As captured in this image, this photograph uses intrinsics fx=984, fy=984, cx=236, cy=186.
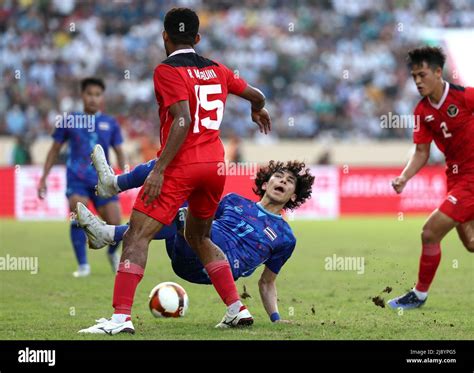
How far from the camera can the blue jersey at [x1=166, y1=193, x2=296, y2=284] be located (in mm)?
7977

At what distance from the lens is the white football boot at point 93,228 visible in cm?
748

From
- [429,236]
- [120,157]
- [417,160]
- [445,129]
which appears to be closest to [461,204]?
[429,236]

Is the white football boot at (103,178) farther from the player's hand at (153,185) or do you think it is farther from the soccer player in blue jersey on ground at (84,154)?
the soccer player in blue jersey on ground at (84,154)

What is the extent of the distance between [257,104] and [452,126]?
242 centimetres

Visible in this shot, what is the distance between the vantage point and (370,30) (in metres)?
29.9

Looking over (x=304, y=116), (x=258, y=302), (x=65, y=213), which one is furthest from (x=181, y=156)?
(x=304, y=116)

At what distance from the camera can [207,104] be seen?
7.15 metres

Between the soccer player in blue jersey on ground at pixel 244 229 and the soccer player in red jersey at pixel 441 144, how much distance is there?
4.78 ft

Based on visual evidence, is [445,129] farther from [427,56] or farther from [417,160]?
[427,56]

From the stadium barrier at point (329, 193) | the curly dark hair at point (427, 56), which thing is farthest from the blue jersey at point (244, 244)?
the stadium barrier at point (329, 193)

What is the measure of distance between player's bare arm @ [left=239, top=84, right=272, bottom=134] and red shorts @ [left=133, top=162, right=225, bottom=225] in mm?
753

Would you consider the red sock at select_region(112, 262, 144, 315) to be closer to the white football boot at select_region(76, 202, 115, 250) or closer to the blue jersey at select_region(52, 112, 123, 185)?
the white football boot at select_region(76, 202, 115, 250)

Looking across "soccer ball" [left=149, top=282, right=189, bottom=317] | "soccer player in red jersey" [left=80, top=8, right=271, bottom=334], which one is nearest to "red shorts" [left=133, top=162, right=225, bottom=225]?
"soccer player in red jersey" [left=80, top=8, right=271, bottom=334]
